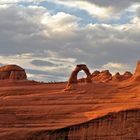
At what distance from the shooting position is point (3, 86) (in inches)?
3088

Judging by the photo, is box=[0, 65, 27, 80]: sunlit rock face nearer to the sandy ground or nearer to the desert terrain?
the desert terrain

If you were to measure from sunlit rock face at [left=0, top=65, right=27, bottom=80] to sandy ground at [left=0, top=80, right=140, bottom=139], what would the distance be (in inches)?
644

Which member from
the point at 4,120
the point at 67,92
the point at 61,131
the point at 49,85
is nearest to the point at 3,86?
the point at 49,85

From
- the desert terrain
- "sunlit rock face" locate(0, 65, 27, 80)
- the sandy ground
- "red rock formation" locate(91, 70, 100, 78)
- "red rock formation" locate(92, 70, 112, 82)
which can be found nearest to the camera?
the desert terrain

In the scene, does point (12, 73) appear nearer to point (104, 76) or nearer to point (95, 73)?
point (104, 76)

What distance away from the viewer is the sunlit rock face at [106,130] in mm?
42312

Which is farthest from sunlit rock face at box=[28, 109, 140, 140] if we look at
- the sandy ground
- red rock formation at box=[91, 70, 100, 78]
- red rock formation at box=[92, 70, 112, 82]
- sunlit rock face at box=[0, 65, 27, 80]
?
red rock formation at box=[91, 70, 100, 78]

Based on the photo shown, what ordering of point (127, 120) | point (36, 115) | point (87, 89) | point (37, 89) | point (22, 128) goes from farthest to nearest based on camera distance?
point (37, 89) → point (87, 89) → point (36, 115) → point (22, 128) → point (127, 120)

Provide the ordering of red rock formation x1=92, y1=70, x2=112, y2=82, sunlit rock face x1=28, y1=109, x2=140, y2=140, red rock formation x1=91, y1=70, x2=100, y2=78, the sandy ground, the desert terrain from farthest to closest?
red rock formation x1=91, y1=70, x2=100, y2=78
red rock formation x1=92, y1=70, x2=112, y2=82
the sandy ground
the desert terrain
sunlit rock face x1=28, y1=109, x2=140, y2=140

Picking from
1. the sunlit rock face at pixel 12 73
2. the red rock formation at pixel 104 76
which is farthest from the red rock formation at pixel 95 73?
the sunlit rock face at pixel 12 73

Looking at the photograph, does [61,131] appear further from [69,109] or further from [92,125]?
[69,109]

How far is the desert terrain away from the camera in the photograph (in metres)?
43.0

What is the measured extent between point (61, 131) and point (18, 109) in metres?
14.7

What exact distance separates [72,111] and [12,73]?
31.4m
